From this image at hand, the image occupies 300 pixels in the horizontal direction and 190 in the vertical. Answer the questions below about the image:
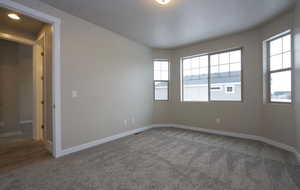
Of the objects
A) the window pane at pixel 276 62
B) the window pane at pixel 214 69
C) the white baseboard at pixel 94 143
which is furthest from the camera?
the window pane at pixel 214 69

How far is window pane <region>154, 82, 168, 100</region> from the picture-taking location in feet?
15.9

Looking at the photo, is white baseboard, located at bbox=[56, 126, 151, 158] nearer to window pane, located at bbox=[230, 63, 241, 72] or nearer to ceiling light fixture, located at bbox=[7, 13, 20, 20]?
ceiling light fixture, located at bbox=[7, 13, 20, 20]

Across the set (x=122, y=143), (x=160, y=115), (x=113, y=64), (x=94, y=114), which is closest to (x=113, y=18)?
(x=113, y=64)

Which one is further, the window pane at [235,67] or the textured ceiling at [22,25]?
the window pane at [235,67]

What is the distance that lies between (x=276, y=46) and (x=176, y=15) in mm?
2334

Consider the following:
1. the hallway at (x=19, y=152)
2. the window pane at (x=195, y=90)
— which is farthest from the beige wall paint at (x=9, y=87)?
the window pane at (x=195, y=90)

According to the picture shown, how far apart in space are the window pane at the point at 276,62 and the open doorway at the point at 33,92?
15.5 ft

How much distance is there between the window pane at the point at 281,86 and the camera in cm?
278

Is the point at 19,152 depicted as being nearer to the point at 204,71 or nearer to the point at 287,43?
the point at 204,71

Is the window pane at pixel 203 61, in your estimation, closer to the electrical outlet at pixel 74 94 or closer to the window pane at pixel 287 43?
the window pane at pixel 287 43

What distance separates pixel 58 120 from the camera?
2496mm

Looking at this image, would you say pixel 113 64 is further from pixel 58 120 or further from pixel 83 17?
pixel 58 120

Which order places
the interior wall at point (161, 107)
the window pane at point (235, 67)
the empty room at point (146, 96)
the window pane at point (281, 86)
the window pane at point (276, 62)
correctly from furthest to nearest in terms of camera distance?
the interior wall at point (161, 107)
the window pane at point (235, 67)
the window pane at point (276, 62)
the window pane at point (281, 86)
the empty room at point (146, 96)

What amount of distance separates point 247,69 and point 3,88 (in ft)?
21.7
